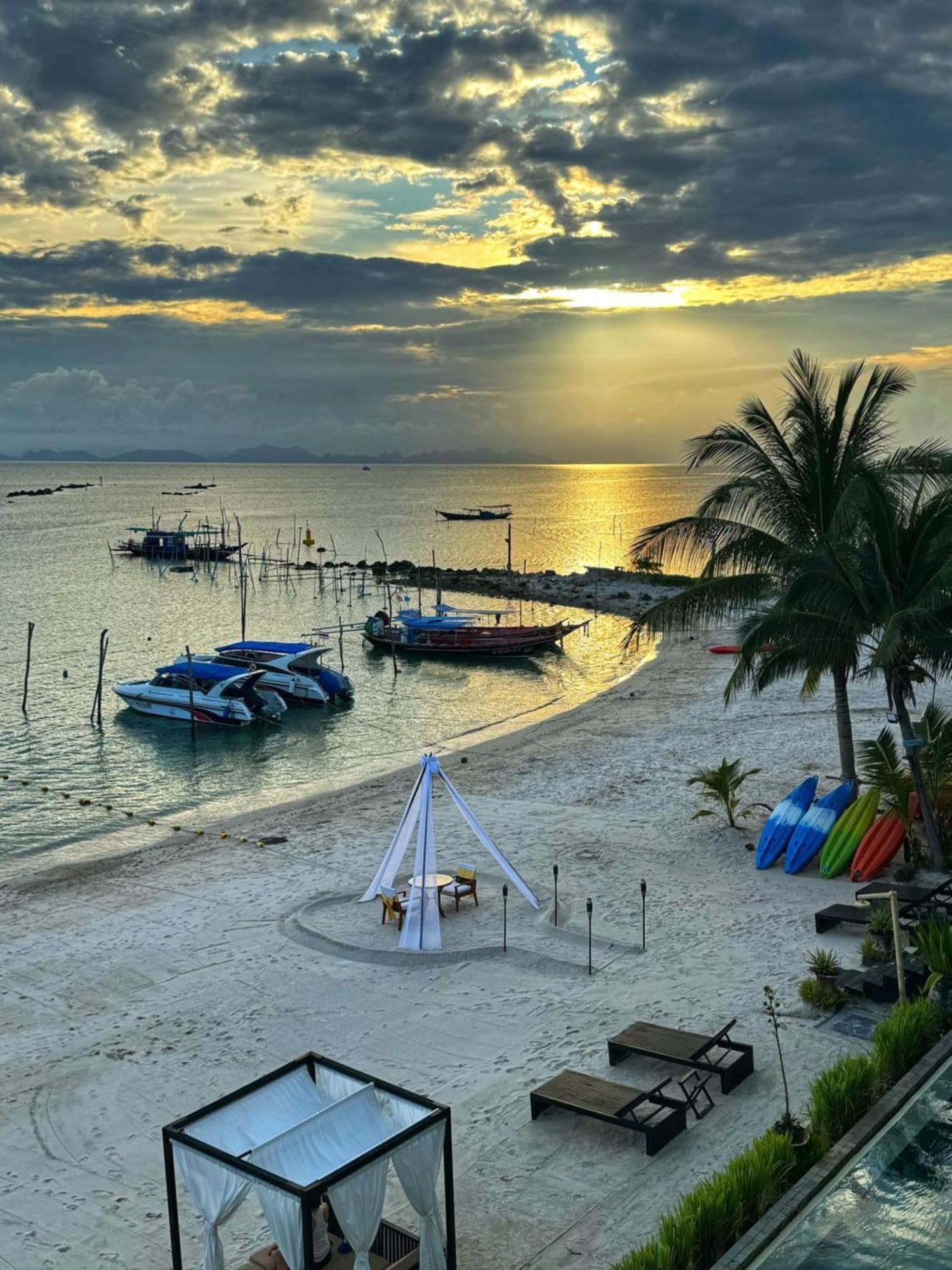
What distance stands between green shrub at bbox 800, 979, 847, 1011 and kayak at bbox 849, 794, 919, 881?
4855mm

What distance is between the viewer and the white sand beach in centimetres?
1017

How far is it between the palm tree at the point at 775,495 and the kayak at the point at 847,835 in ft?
6.74

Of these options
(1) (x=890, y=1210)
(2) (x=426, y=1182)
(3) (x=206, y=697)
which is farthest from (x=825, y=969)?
(3) (x=206, y=697)

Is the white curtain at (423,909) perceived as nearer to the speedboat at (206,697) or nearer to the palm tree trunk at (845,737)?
the palm tree trunk at (845,737)

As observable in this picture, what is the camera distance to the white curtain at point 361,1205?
798cm

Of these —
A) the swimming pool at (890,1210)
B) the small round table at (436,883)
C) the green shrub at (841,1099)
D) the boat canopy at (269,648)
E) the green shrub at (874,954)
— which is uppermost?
the green shrub at (841,1099)

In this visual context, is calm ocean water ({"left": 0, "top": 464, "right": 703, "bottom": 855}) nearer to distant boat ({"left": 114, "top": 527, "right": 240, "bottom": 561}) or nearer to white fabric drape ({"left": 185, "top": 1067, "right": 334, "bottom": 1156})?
distant boat ({"left": 114, "top": 527, "right": 240, "bottom": 561})

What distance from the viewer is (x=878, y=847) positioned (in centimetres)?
1794

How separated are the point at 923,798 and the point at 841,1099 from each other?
8764mm

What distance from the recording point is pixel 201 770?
34375mm

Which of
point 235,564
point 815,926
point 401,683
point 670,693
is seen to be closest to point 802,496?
point 815,926

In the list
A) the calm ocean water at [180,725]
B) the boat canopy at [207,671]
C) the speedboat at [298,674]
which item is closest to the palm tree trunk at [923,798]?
the calm ocean water at [180,725]

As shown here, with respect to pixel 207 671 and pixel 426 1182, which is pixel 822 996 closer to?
pixel 426 1182

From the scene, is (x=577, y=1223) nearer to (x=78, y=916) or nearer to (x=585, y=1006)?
(x=585, y=1006)
